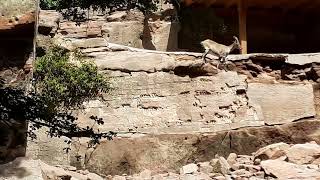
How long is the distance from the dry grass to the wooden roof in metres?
8.11

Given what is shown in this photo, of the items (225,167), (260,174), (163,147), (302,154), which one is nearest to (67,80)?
(163,147)

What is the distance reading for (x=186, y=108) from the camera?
10.9 metres

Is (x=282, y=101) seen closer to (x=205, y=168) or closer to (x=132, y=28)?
(x=205, y=168)

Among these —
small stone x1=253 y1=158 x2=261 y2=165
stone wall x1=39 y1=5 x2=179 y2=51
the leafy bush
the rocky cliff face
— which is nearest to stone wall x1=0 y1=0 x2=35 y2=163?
small stone x1=253 y1=158 x2=261 y2=165

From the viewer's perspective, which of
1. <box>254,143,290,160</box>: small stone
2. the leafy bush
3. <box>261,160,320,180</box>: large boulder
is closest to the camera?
<box>261,160,320,180</box>: large boulder

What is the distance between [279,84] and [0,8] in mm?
6826

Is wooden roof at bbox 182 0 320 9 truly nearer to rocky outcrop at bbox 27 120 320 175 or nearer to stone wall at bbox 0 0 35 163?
rocky outcrop at bbox 27 120 320 175

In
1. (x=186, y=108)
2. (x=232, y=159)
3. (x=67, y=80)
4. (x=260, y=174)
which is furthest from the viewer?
(x=186, y=108)

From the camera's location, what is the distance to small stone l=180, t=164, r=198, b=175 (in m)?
9.33

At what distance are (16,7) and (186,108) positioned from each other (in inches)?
217

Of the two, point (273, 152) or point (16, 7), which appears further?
point (273, 152)

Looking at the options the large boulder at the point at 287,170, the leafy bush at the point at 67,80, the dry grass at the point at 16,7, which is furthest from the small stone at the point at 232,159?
the dry grass at the point at 16,7

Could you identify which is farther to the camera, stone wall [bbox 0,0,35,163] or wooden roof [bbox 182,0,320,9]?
wooden roof [bbox 182,0,320,9]

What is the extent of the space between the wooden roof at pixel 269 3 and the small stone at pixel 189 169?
17.4 ft
